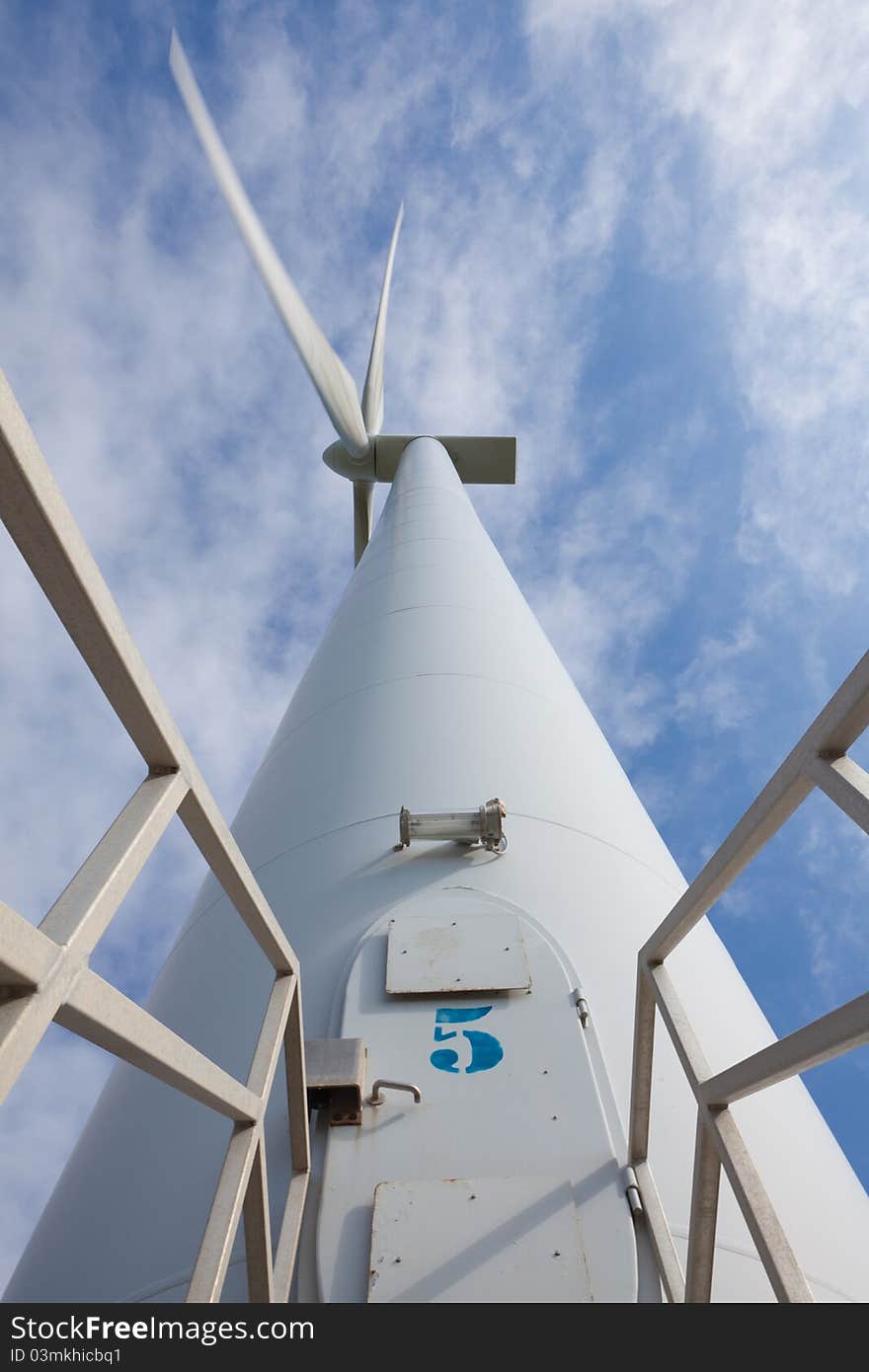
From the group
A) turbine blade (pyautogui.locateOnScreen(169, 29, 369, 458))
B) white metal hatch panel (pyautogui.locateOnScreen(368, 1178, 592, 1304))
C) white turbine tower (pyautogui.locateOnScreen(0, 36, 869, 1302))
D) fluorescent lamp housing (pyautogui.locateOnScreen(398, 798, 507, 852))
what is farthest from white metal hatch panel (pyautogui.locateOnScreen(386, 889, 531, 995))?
turbine blade (pyautogui.locateOnScreen(169, 29, 369, 458))

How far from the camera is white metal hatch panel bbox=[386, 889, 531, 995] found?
11.4 feet

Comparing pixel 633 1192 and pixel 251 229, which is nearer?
pixel 633 1192

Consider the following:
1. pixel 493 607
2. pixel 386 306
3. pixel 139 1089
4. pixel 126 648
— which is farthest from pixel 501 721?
pixel 386 306

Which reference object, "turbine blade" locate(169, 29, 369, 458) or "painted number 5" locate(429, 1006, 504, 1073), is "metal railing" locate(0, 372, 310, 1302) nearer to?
"painted number 5" locate(429, 1006, 504, 1073)

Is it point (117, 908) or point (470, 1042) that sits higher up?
point (470, 1042)

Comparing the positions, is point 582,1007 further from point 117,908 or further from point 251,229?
point 251,229

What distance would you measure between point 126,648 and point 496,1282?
6.67ft

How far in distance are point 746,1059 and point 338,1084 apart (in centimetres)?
130

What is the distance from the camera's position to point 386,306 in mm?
13047

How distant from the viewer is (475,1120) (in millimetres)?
3033

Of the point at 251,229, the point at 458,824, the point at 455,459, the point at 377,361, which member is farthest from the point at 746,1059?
the point at 455,459

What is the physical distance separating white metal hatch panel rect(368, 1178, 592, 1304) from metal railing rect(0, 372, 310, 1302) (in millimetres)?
302

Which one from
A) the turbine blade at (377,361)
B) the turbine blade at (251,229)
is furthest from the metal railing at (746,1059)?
the turbine blade at (377,361)
